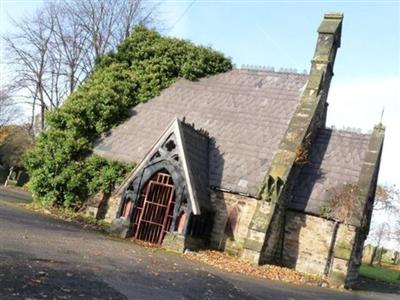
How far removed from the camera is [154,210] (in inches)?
774

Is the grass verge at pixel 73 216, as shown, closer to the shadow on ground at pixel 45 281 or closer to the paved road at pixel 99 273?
the paved road at pixel 99 273

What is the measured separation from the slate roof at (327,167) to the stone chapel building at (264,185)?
0.14 ft

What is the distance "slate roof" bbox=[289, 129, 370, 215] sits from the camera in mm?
19891

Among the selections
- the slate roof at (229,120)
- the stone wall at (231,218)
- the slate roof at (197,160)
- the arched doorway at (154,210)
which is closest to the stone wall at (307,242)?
the stone wall at (231,218)

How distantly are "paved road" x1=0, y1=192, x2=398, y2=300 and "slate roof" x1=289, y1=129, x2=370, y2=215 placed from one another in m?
4.03

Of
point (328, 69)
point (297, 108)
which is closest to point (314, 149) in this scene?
point (297, 108)

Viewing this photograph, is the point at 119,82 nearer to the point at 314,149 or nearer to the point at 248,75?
the point at 248,75

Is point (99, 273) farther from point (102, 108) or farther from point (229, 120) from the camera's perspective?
point (102, 108)

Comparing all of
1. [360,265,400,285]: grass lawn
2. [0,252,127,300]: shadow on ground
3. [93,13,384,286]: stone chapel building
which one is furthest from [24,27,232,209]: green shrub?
[360,265,400,285]: grass lawn

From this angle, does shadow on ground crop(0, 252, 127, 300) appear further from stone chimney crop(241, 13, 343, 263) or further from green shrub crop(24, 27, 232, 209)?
green shrub crop(24, 27, 232, 209)

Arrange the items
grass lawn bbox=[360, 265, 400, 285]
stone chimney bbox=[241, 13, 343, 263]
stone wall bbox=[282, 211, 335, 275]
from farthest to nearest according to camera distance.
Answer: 1. grass lawn bbox=[360, 265, 400, 285]
2. stone wall bbox=[282, 211, 335, 275]
3. stone chimney bbox=[241, 13, 343, 263]

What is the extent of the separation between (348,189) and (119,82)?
13.4 meters

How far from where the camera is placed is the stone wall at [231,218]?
1941cm

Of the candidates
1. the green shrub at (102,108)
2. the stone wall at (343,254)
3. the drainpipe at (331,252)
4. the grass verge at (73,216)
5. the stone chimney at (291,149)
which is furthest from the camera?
the green shrub at (102,108)
